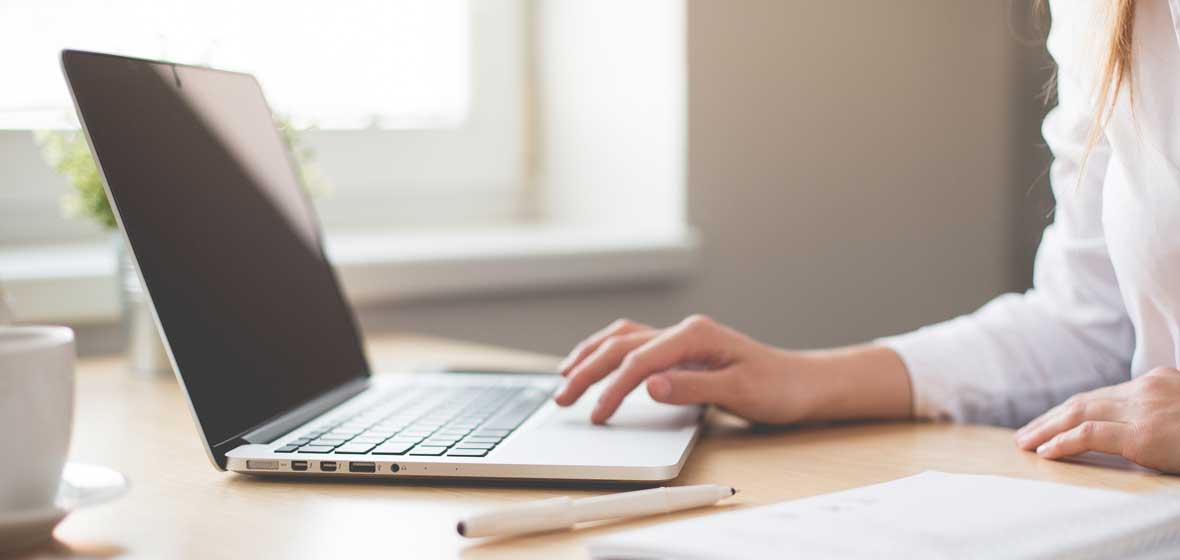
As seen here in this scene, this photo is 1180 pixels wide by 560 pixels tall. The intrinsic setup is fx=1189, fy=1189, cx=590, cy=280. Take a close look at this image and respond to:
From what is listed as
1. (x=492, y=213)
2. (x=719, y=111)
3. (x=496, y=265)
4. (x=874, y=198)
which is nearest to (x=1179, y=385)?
(x=496, y=265)

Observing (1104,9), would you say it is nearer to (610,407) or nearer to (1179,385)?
(1179,385)

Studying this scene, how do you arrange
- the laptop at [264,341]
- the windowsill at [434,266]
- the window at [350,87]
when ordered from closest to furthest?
1. the laptop at [264,341]
2. the windowsill at [434,266]
3. the window at [350,87]

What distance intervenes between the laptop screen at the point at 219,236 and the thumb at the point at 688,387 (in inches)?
9.4

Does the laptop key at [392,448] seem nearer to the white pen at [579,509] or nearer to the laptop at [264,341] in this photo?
the laptop at [264,341]

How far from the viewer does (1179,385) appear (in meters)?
0.69

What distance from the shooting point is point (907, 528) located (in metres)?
0.47

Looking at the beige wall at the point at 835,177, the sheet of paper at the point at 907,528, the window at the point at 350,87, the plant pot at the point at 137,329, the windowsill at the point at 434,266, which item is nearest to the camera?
the sheet of paper at the point at 907,528

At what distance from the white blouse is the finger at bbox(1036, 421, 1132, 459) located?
143mm

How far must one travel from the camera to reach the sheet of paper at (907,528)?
0.44 m

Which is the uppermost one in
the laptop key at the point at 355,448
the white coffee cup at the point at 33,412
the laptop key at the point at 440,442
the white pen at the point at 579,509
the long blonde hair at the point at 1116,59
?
the long blonde hair at the point at 1116,59

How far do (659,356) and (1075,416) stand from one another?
10.1 inches

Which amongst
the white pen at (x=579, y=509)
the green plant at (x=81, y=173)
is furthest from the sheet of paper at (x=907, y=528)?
the green plant at (x=81, y=173)

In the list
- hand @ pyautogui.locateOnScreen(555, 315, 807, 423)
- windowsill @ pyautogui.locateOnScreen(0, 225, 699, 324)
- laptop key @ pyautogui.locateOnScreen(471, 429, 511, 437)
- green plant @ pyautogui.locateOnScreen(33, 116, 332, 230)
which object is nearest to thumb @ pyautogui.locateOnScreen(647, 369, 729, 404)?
hand @ pyautogui.locateOnScreen(555, 315, 807, 423)

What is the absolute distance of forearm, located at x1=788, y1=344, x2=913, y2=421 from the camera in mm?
822
